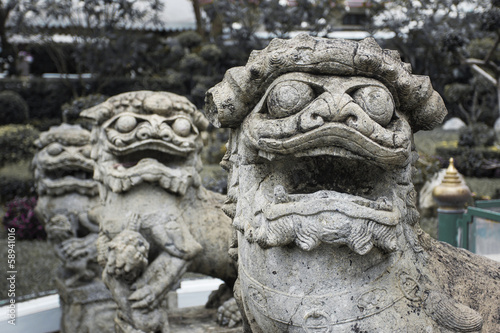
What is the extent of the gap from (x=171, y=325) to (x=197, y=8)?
14002mm

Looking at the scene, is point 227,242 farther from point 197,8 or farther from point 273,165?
point 197,8

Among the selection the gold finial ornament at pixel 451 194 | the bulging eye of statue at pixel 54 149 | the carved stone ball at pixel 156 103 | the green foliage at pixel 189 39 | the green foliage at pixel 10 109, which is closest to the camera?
the carved stone ball at pixel 156 103

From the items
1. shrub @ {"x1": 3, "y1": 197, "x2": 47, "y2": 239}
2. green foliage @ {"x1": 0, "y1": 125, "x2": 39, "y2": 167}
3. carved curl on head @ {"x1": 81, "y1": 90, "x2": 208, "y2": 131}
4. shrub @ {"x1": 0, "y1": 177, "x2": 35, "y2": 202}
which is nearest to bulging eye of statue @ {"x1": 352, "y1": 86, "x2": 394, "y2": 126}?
carved curl on head @ {"x1": 81, "y1": 90, "x2": 208, "y2": 131}

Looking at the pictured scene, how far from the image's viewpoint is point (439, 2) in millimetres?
15727

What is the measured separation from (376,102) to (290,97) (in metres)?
0.28

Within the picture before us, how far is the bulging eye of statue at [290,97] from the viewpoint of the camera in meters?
1.75

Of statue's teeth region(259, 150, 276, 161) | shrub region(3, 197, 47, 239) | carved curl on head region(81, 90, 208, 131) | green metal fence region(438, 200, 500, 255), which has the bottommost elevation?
shrub region(3, 197, 47, 239)

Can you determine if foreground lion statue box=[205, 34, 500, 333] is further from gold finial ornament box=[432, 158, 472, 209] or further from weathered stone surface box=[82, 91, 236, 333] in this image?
gold finial ornament box=[432, 158, 472, 209]

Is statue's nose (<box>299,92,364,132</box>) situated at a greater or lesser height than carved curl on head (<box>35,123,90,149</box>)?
greater

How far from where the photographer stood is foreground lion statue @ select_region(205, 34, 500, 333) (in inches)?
66.7

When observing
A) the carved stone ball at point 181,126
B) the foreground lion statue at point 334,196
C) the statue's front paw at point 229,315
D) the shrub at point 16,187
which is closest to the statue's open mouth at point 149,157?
the carved stone ball at point 181,126

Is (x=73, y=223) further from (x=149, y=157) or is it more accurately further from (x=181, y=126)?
(x=181, y=126)

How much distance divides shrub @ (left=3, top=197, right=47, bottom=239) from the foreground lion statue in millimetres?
7933

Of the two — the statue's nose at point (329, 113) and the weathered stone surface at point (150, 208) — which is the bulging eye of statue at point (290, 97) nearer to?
the statue's nose at point (329, 113)
